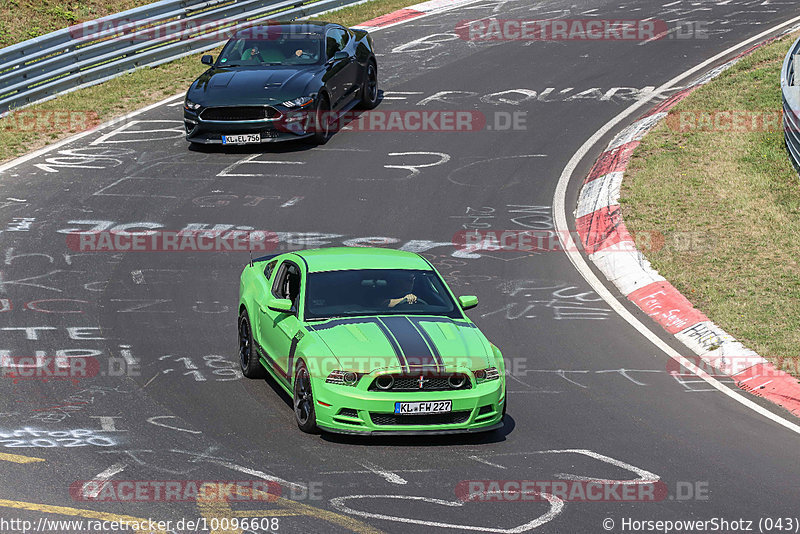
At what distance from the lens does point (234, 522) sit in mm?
7816

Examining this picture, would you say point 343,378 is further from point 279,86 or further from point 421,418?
point 279,86

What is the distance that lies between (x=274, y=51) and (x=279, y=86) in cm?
174

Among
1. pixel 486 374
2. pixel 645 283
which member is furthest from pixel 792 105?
pixel 486 374

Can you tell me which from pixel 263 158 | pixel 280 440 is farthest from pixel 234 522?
pixel 263 158

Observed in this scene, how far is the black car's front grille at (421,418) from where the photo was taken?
9.39 metres

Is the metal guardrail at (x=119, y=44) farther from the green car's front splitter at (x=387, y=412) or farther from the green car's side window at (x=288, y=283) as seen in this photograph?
the green car's front splitter at (x=387, y=412)

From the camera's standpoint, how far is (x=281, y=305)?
34.2 feet

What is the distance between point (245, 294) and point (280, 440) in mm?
2641

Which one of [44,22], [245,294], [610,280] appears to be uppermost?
[44,22]

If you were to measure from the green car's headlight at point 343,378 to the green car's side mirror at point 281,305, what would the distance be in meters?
1.14

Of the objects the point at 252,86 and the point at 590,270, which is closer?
the point at 590,270

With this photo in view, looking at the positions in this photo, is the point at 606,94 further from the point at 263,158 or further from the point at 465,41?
the point at 263,158

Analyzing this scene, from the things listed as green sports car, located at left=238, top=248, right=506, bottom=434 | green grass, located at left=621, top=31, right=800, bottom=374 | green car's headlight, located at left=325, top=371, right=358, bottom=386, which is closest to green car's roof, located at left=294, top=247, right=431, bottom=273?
green sports car, located at left=238, top=248, right=506, bottom=434

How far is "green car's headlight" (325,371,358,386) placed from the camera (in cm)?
945
